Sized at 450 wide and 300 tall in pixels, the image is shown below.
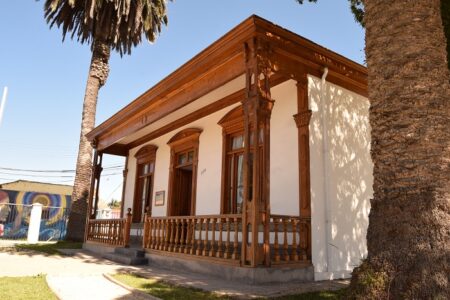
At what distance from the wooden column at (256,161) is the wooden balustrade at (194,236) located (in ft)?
1.35

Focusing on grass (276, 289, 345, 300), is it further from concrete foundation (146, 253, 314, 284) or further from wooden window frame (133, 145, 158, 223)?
wooden window frame (133, 145, 158, 223)

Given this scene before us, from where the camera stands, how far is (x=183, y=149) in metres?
11.0

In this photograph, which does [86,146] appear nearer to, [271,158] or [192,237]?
[192,237]

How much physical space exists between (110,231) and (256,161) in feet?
21.3

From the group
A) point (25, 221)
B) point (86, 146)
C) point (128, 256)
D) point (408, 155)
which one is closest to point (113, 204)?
point (25, 221)

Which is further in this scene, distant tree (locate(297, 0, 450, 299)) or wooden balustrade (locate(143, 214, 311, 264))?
wooden balustrade (locate(143, 214, 311, 264))

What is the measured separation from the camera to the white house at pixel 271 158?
18.8 feet

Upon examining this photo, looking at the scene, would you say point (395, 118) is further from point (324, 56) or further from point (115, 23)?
point (115, 23)

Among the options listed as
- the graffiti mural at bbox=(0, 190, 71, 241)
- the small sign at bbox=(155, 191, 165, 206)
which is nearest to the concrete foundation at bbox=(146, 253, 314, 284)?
the small sign at bbox=(155, 191, 165, 206)

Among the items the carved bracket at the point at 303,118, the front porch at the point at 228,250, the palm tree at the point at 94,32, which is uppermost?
the palm tree at the point at 94,32

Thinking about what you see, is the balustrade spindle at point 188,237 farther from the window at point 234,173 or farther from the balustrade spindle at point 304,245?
the balustrade spindle at point 304,245

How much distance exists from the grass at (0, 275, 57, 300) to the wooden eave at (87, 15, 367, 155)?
170 inches

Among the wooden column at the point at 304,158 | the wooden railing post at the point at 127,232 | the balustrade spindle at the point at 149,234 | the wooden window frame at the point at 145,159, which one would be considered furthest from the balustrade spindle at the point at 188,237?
the wooden window frame at the point at 145,159

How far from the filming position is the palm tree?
13805 mm
